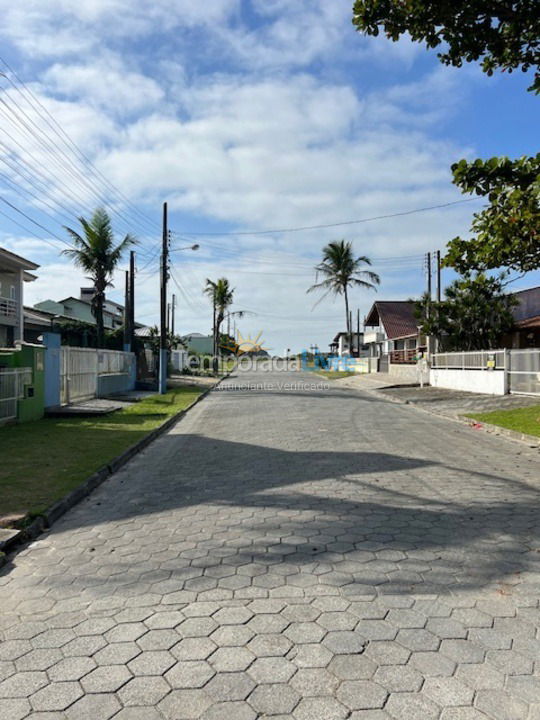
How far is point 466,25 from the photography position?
27.1 ft

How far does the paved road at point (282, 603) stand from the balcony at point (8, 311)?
71.3ft

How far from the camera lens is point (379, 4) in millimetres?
7930

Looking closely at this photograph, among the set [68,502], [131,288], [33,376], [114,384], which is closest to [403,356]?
[131,288]

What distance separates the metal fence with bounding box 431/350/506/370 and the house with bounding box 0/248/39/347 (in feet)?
67.8

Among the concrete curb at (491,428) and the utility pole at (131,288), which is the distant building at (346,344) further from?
the concrete curb at (491,428)

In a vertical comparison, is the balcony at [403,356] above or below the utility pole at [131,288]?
below

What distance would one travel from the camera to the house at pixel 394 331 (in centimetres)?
4409

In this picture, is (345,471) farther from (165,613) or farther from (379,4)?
(379,4)

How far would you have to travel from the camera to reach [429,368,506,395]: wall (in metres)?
Answer: 21.0

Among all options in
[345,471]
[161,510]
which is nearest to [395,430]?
[345,471]

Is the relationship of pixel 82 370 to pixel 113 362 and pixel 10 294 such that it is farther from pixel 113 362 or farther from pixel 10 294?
pixel 10 294

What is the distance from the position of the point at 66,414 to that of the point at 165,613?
1160 centimetres

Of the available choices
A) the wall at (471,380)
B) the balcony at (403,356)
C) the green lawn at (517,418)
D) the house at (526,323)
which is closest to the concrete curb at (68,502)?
the green lawn at (517,418)

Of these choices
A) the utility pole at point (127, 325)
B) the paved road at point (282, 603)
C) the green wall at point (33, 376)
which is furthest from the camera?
the utility pole at point (127, 325)
